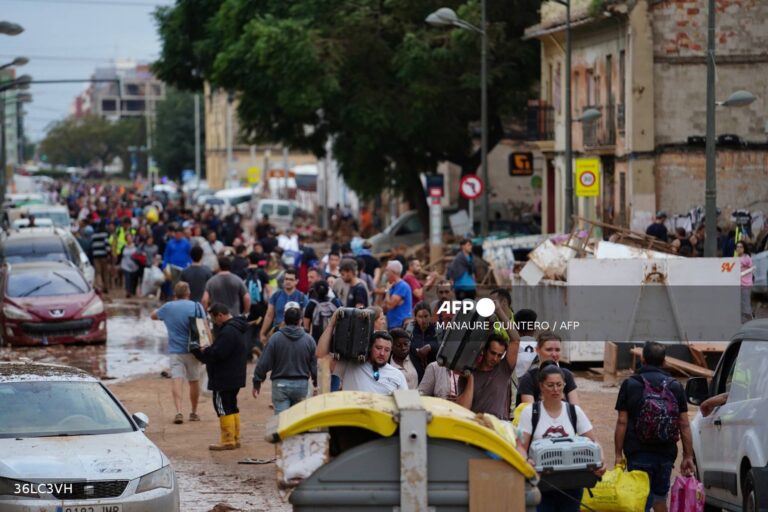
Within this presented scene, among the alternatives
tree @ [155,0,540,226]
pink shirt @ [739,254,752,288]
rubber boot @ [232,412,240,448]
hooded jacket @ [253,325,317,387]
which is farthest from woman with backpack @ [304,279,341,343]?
tree @ [155,0,540,226]

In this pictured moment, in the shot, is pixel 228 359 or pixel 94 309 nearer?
pixel 228 359

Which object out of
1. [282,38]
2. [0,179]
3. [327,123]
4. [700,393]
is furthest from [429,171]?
[700,393]

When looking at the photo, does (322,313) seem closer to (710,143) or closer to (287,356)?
(287,356)

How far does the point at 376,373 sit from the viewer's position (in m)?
12.9

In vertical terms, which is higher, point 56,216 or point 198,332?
point 56,216

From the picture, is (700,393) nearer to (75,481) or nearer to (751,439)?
(751,439)

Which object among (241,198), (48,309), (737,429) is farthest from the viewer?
(241,198)

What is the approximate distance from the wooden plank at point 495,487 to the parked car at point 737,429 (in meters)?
2.46

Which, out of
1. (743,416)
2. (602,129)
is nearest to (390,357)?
(743,416)

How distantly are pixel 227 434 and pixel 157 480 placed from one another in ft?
15.3

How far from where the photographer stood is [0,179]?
65.8 meters

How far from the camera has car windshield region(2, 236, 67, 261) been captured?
1240 inches

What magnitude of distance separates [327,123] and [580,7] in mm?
10820

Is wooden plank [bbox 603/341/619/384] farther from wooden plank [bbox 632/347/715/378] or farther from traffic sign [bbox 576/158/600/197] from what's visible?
traffic sign [bbox 576/158/600/197]
